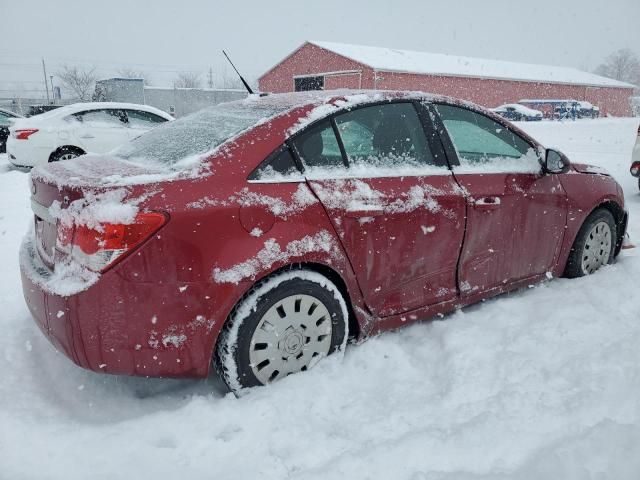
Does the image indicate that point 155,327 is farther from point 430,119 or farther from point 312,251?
point 430,119

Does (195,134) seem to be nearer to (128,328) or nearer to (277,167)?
(277,167)

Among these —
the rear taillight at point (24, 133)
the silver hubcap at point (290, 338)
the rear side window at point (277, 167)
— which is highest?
the rear side window at point (277, 167)

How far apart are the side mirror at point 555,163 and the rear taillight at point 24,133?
342 inches

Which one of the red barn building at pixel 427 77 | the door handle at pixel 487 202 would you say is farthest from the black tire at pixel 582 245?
the red barn building at pixel 427 77

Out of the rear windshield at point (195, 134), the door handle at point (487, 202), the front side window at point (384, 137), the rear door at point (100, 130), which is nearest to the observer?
the rear windshield at point (195, 134)

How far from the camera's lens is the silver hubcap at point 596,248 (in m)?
4.03

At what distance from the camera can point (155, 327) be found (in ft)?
7.38

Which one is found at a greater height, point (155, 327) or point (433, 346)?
point (155, 327)

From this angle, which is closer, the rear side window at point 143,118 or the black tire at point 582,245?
the black tire at point 582,245

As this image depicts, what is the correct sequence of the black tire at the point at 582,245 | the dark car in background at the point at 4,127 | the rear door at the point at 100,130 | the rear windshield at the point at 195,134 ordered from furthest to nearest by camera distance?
1. the dark car in background at the point at 4,127
2. the rear door at the point at 100,130
3. the black tire at the point at 582,245
4. the rear windshield at the point at 195,134

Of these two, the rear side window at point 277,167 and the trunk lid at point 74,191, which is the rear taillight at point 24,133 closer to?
the trunk lid at point 74,191

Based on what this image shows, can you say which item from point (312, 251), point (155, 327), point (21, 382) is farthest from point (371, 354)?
point (21, 382)

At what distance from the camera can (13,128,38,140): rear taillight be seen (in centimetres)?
918

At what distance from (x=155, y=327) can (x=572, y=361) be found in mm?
2145
